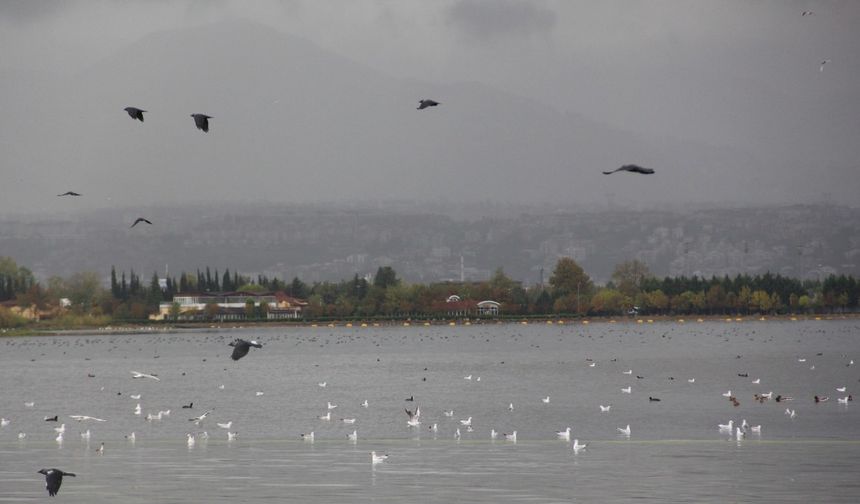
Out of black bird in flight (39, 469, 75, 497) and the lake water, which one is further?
the lake water

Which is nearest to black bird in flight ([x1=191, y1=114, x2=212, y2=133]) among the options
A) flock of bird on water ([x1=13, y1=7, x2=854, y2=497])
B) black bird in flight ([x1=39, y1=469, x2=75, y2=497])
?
flock of bird on water ([x1=13, y1=7, x2=854, y2=497])

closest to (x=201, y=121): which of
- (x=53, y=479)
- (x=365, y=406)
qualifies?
(x=53, y=479)

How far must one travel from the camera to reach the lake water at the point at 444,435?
37.1m

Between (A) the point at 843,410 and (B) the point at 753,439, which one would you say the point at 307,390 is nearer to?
(A) the point at 843,410

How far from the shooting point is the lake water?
3706cm

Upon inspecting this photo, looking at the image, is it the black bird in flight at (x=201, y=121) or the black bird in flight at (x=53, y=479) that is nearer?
the black bird in flight at (x=53, y=479)

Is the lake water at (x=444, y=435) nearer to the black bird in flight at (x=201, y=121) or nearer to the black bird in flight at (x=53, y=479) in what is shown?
the black bird in flight at (x=53, y=479)

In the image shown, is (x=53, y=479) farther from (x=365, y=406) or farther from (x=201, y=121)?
(x=365, y=406)

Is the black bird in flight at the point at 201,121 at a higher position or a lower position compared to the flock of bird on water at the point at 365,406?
higher

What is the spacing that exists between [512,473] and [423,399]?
119 feet

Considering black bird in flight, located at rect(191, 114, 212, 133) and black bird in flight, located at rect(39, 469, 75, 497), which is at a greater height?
black bird in flight, located at rect(191, 114, 212, 133)

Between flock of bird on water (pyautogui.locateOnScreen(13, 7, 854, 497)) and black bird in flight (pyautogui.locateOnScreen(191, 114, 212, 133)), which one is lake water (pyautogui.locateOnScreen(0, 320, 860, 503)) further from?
black bird in flight (pyautogui.locateOnScreen(191, 114, 212, 133))

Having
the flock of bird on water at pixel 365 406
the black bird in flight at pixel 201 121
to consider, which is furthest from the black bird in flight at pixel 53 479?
the black bird in flight at pixel 201 121

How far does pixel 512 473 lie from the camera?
39.8 metres
